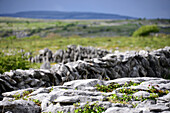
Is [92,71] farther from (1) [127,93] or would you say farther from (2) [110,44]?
(2) [110,44]

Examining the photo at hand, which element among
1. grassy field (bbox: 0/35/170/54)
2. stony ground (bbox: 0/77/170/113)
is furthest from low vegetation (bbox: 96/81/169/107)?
grassy field (bbox: 0/35/170/54)


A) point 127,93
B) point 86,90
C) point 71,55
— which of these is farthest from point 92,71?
point 71,55

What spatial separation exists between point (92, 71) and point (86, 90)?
629 cm

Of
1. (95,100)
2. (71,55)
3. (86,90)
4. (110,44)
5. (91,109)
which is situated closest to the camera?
(91,109)

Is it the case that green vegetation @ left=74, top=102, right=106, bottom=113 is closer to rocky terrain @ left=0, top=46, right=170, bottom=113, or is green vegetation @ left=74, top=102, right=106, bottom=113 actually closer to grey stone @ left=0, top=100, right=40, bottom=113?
rocky terrain @ left=0, top=46, right=170, bottom=113

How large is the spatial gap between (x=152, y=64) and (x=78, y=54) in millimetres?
18371

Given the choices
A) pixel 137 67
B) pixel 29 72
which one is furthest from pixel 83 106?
pixel 137 67

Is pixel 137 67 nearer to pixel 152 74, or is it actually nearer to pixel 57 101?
pixel 152 74

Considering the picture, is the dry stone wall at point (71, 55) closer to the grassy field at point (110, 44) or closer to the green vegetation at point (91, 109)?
the grassy field at point (110, 44)

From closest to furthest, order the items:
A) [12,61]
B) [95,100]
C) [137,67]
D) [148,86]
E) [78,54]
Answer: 1. [95,100]
2. [148,86]
3. [137,67]
4. [12,61]
5. [78,54]

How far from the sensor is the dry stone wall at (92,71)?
615 inches

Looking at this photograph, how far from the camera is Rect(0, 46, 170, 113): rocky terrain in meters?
10.2

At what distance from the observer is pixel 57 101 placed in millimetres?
10508

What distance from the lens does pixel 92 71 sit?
18.6m
